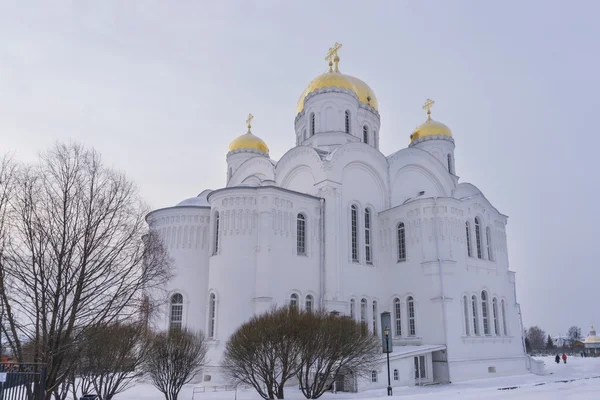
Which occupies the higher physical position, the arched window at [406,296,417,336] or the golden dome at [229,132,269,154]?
the golden dome at [229,132,269,154]

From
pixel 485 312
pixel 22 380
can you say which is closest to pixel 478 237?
pixel 485 312

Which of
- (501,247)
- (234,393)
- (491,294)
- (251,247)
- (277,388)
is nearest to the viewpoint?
(277,388)

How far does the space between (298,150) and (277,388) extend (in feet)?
46.7

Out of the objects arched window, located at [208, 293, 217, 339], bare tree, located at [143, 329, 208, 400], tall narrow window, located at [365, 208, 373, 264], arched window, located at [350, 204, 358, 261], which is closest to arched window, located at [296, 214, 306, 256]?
arched window, located at [350, 204, 358, 261]

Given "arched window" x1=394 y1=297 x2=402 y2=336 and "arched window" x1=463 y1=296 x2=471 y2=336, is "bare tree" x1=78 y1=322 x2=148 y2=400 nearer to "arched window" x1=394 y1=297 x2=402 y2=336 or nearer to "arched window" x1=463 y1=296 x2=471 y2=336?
"arched window" x1=394 y1=297 x2=402 y2=336

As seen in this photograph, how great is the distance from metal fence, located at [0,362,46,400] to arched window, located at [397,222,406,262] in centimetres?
1894

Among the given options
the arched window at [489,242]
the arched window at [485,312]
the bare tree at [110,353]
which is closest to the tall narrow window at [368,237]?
the arched window at [485,312]

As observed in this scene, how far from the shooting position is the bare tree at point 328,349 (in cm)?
1559

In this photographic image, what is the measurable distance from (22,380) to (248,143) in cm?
2637

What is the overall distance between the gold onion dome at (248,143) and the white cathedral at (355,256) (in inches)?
232

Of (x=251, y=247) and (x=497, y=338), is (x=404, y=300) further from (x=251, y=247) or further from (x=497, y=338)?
(x=251, y=247)

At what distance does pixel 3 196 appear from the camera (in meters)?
10.6

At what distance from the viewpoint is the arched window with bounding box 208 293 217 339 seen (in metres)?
21.9

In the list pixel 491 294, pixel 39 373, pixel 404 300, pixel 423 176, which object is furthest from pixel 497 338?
pixel 39 373
